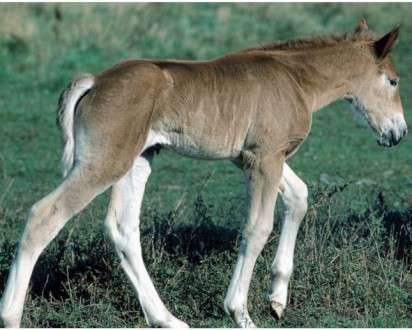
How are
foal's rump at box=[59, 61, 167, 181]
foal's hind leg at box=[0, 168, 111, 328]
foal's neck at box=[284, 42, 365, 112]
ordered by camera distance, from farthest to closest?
foal's neck at box=[284, 42, 365, 112] < foal's rump at box=[59, 61, 167, 181] < foal's hind leg at box=[0, 168, 111, 328]

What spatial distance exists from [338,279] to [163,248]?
1.41 metres

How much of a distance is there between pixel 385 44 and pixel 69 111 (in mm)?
2495

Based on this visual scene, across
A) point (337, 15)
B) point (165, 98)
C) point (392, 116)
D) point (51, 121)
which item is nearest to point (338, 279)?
point (392, 116)

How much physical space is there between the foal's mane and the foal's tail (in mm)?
1425

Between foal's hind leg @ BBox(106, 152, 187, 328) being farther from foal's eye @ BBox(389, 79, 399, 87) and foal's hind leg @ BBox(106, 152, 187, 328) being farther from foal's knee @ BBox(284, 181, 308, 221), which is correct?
foal's eye @ BBox(389, 79, 399, 87)

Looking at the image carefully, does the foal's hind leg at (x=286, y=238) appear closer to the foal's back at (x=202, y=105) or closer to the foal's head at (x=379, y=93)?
the foal's back at (x=202, y=105)

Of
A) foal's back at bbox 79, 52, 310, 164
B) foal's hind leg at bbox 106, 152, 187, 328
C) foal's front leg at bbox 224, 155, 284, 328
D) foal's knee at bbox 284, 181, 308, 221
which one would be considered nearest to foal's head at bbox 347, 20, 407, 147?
foal's back at bbox 79, 52, 310, 164

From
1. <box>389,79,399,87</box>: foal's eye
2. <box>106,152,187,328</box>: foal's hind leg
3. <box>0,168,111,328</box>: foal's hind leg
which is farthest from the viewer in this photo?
<box>389,79,399,87</box>: foal's eye

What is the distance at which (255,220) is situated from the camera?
673 cm

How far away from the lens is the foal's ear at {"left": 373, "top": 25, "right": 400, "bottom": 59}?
23.5ft

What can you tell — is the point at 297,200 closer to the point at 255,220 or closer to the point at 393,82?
the point at 255,220

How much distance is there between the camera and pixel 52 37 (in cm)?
1895

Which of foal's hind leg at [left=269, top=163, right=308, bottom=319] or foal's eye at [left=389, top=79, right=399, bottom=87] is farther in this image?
foal's eye at [left=389, top=79, right=399, bottom=87]

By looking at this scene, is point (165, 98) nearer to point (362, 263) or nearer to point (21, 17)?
point (362, 263)
